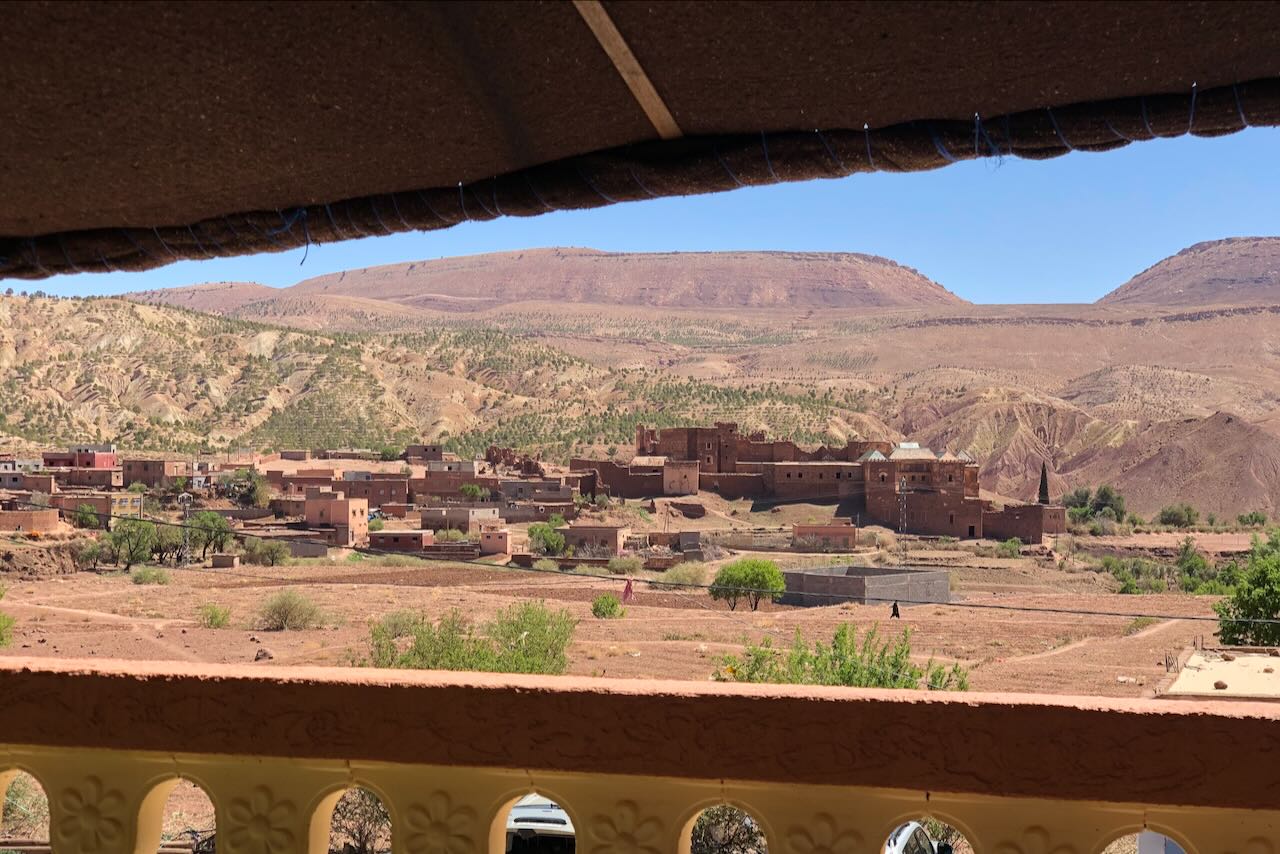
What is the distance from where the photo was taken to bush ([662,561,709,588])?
92.3ft

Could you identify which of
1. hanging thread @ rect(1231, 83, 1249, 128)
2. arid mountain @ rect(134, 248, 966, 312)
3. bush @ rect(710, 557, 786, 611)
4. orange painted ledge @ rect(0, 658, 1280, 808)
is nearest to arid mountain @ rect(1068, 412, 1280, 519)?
bush @ rect(710, 557, 786, 611)

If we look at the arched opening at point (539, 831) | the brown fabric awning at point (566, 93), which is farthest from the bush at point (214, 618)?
the brown fabric awning at point (566, 93)

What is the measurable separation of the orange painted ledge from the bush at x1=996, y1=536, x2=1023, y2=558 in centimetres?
3479

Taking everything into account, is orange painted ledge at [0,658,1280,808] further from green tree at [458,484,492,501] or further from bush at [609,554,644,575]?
green tree at [458,484,492,501]

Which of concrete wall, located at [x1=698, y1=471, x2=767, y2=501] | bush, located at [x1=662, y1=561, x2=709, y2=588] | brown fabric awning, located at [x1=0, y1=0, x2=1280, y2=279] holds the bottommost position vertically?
bush, located at [x1=662, y1=561, x2=709, y2=588]

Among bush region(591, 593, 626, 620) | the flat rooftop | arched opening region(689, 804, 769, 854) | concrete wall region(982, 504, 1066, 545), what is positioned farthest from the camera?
concrete wall region(982, 504, 1066, 545)

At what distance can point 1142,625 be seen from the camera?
24031mm

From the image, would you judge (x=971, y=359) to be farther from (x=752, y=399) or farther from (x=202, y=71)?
(x=202, y=71)

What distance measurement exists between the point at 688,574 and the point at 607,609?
14.1ft

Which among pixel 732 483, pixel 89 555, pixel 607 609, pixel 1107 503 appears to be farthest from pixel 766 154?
pixel 1107 503

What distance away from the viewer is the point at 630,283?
158250mm

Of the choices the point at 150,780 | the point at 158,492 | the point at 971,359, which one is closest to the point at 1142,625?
the point at 150,780

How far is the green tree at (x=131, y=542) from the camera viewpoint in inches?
1241

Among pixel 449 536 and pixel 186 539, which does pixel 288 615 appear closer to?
pixel 449 536
